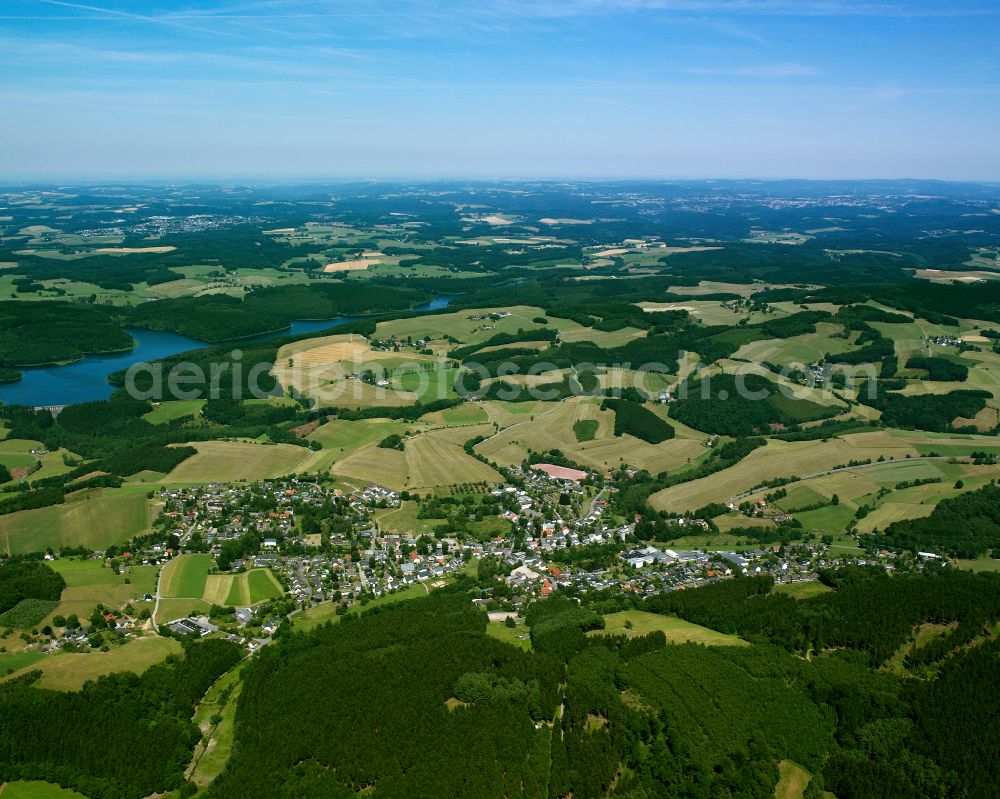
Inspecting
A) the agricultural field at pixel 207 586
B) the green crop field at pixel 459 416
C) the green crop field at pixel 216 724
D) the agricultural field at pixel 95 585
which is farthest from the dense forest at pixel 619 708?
the green crop field at pixel 459 416

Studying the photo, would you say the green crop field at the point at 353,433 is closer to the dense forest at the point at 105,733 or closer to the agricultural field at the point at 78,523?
the agricultural field at the point at 78,523

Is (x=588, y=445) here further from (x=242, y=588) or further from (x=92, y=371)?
(x=92, y=371)

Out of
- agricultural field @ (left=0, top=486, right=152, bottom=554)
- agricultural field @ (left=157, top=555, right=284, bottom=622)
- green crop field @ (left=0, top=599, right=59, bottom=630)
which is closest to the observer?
green crop field @ (left=0, top=599, right=59, bottom=630)

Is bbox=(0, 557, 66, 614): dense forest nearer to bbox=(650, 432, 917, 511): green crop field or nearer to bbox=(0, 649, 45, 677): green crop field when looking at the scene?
bbox=(0, 649, 45, 677): green crop field

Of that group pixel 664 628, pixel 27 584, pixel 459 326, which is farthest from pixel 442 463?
pixel 459 326

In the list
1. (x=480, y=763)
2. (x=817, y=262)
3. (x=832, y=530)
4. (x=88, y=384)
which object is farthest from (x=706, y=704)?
(x=817, y=262)

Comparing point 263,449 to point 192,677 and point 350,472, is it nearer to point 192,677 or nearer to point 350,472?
point 350,472

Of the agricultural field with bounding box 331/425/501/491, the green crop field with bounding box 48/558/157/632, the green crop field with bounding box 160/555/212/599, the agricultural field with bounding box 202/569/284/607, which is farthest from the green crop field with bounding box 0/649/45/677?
the agricultural field with bounding box 331/425/501/491
